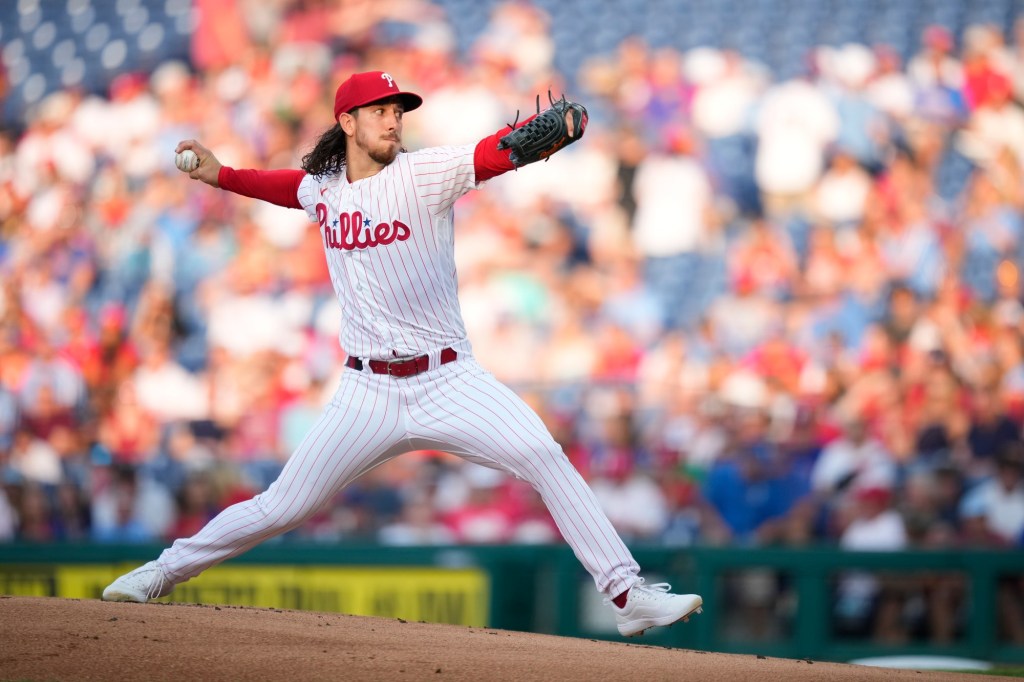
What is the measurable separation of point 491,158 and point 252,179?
961 mm

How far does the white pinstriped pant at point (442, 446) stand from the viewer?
12.4 feet

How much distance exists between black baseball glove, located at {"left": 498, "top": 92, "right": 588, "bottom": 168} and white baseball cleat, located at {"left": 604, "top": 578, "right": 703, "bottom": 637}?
4.08ft

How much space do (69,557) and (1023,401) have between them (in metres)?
5.56

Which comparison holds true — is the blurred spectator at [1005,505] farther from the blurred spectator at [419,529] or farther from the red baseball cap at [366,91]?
the red baseball cap at [366,91]

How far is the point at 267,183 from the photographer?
420cm

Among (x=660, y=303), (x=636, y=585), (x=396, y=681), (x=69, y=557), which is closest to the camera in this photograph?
(x=396, y=681)

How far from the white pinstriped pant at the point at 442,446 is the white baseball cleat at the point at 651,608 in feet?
0.16

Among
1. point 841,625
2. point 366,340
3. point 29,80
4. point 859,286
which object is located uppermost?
point 29,80

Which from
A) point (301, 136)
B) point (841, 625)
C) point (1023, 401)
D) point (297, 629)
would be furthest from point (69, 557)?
point (1023, 401)

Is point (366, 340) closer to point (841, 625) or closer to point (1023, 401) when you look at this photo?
point (841, 625)

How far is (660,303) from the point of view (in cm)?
955

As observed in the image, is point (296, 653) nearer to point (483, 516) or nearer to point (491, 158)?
point (491, 158)

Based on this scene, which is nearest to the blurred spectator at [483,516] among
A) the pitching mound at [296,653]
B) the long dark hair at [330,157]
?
the pitching mound at [296,653]

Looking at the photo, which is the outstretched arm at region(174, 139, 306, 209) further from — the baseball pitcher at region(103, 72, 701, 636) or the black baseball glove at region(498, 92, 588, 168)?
the black baseball glove at region(498, 92, 588, 168)
